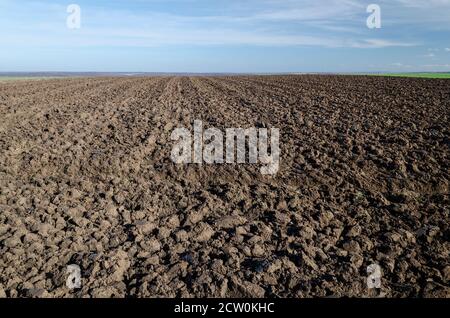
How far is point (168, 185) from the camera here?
7.33 meters

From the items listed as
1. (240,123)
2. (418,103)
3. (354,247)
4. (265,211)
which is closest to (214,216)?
(265,211)

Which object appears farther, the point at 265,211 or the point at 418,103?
the point at 418,103

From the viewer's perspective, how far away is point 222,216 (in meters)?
6.05

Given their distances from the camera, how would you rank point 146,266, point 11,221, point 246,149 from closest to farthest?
1. point 146,266
2. point 11,221
3. point 246,149

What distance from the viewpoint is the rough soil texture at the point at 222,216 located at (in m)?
4.48

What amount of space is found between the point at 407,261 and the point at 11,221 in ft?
17.6

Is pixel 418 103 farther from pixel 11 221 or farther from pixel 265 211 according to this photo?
pixel 11 221

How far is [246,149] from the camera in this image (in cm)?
948

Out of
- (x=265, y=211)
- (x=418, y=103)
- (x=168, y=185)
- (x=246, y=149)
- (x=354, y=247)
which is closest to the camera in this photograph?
(x=354, y=247)

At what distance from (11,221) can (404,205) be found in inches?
233

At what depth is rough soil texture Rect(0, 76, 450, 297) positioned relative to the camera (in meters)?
4.48
